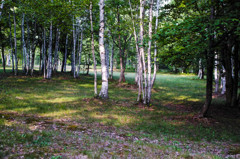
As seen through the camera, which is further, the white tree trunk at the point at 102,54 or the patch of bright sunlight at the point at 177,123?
the white tree trunk at the point at 102,54

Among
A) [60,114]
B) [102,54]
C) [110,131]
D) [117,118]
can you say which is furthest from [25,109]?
[102,54]

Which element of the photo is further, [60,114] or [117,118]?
[117,118]

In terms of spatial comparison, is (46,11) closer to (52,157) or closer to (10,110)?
(10,110)

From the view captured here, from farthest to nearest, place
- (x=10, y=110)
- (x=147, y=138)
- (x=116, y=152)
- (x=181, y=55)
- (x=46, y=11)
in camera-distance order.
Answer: (x=46, y=11), (x=181, y=55), (x=10, y=110), (x=147, y=138), (x=116, y=152)

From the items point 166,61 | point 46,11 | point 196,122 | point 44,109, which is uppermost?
point 46,11

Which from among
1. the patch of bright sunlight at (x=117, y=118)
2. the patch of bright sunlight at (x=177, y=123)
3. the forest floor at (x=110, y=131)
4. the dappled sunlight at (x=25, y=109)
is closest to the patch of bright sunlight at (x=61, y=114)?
the forest floor at (x=110, y=131)

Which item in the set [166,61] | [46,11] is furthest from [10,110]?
[46,11]

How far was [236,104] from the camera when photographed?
16.0 metres

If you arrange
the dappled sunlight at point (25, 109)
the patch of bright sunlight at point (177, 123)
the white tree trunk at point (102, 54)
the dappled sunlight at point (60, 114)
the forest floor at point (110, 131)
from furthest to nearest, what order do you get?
the white tree trunk at point (102, 54) → the patch of bright sunlight at point (177, 123) → the dappled sunlight at point (25, 109) → the dappled sunlight at point (60, 114) → the forest floor at point (110, 131)

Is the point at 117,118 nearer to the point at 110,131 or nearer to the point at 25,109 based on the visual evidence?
the point at 110,131

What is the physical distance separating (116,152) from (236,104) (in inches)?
608

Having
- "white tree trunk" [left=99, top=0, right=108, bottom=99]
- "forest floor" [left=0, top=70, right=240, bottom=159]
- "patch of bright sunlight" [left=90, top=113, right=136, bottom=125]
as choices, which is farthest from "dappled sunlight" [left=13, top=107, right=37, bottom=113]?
"white tree trunk" [left=99, top=0, right=108, bottom=99]

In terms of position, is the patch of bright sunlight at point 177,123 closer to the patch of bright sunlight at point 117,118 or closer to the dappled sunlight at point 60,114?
the patch of bright sunlight at point 117,118

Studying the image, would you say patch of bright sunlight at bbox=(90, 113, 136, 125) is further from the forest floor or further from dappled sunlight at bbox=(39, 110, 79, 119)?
dappled sunlight at bbox=(39, 110, 79, 119)
